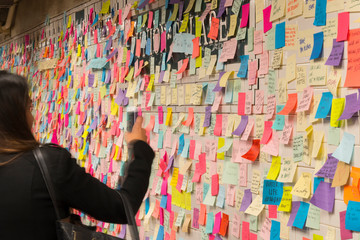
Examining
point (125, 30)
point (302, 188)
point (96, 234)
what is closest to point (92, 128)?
point (125, 30)

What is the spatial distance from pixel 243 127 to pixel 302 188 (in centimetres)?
55

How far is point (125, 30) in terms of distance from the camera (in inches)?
170

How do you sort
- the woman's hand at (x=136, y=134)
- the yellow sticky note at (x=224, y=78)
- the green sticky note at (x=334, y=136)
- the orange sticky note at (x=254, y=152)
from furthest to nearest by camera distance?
the yellow sticky note at (x=224, y=78)
the orange sticky note at (x=254, y=152)
the green sticky note at (x=334, y=136)
the woman's hand at (x=136, y=134)

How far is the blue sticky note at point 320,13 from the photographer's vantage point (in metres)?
2.36

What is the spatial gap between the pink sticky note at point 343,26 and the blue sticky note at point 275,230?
37.6 inches

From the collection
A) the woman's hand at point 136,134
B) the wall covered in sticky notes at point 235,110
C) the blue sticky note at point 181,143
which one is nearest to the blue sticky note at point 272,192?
the wall covered in sticky notes at point 235,110

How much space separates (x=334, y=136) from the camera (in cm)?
231

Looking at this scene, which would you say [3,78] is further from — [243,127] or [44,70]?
[44,70]

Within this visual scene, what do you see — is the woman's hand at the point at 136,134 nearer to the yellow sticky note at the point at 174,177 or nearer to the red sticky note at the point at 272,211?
the red sticky note at the point at 272,211

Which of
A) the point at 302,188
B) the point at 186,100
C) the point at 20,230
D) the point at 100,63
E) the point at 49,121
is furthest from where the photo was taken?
the point at 49,121

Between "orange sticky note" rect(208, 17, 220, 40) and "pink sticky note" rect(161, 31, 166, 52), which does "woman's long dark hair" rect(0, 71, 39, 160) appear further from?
"pink sticky note" rect(161, 31, 166, 52)

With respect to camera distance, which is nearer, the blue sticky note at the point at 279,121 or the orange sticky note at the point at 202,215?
the blue sticky note at the point at 279,121

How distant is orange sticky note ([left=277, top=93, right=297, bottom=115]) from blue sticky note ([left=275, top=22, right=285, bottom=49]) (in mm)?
255

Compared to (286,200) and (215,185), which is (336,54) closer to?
(286,200)
